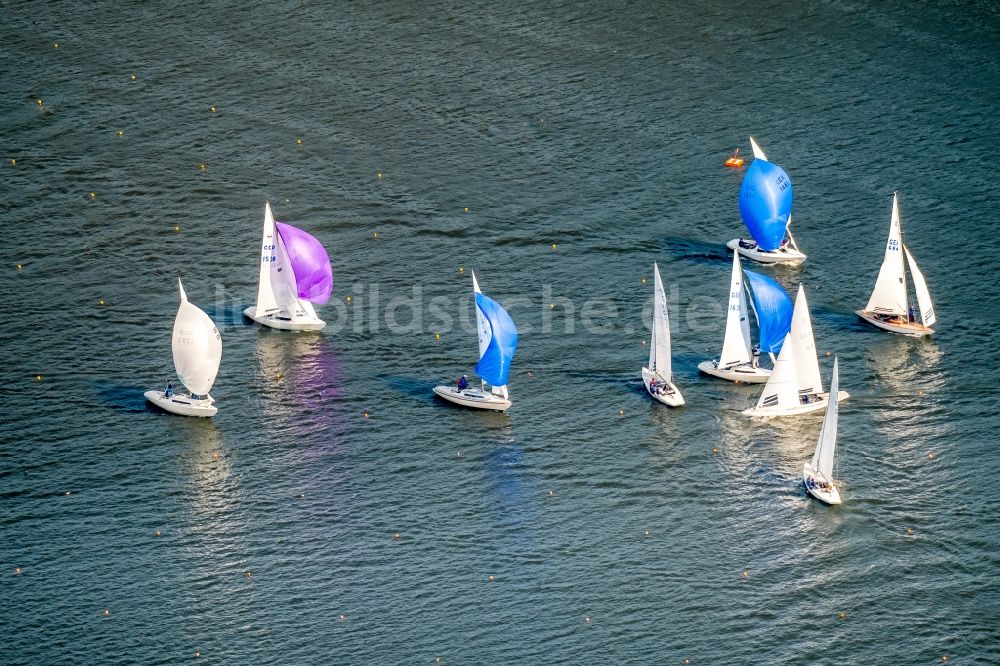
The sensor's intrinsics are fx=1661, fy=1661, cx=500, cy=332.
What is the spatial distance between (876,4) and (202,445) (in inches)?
3942

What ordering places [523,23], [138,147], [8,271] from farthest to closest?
[523,23] < [138,147] < [8,271]

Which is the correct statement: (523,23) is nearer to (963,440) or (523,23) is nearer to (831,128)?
(831,128)

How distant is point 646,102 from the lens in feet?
530

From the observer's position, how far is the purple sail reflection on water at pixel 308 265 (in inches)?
4911

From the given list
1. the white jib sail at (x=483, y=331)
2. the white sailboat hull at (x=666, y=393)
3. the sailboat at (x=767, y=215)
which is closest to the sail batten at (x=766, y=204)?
the sailboat at (x=767, y=215)

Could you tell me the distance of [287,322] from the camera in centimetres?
12512

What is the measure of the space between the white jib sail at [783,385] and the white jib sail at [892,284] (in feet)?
46.9

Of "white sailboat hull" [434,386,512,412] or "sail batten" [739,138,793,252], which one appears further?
"sail batten" [739,138,793,252]

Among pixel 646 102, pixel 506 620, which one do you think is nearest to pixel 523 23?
pixel 646 102

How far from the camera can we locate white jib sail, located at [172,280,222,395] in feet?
373

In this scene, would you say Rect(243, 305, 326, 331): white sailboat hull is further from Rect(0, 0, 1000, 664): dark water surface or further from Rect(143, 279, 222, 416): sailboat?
Rect(143, 279, 222, 416): sailboat

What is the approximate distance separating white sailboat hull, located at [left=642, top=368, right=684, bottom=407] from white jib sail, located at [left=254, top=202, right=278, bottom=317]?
1154 inches

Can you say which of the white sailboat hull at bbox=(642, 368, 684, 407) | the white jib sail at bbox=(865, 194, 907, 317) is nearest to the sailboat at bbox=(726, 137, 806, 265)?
the white jib sail at bbox=(865, 194, 907, 317)

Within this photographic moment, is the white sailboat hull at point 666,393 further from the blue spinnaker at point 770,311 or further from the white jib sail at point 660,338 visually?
the blue spinnaker at point 770,311
